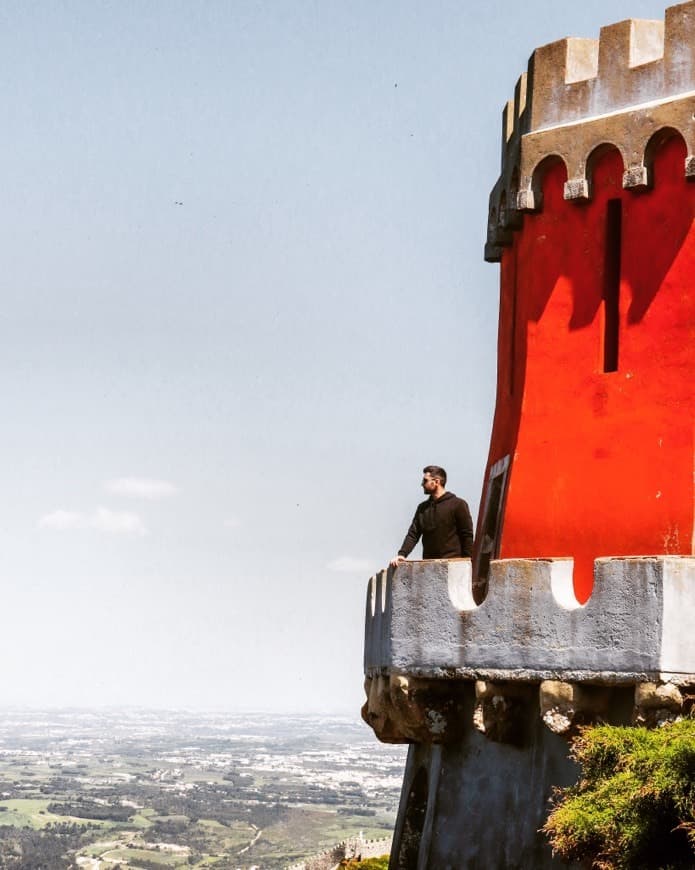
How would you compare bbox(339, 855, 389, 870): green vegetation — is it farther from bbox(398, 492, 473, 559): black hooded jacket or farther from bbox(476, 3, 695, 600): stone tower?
bbox(476, 3, 695, 600): stone tower

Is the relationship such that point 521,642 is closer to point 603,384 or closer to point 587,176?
point 603,384

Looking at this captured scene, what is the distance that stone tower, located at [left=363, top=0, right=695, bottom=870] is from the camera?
Result: 14.1 metres

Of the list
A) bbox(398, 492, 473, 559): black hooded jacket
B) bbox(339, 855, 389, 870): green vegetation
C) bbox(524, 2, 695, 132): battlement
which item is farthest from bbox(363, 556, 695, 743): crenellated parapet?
bbox(339, 855, 389, 870): green vegetation

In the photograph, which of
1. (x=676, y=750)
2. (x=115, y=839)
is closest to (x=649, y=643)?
(x=676, y=750)

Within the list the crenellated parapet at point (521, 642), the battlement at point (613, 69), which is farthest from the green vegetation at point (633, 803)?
the battlement at point (613, 69)

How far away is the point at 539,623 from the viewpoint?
14.1 m

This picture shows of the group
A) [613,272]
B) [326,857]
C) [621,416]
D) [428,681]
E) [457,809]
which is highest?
[613,272]

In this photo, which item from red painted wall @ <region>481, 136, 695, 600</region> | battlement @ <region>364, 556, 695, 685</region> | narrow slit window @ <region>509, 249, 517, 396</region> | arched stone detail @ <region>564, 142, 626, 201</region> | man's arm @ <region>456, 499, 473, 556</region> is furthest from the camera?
narrow slit window @ <region>509, 249, 517, 396</region>

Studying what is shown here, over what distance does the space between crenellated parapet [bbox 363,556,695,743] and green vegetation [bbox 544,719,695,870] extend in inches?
20.6

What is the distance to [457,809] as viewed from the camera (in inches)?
629

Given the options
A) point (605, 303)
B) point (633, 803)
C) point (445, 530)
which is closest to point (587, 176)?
point (605, 303)

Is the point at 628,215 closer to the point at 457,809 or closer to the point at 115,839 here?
the point at 457,809

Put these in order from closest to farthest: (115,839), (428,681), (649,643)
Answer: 1. (649,643)
2. (428,681)
3. (115,839)

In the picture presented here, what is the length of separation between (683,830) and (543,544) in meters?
4.09
